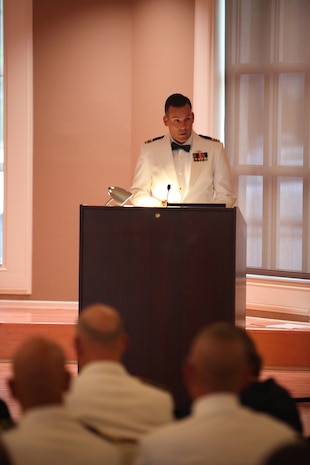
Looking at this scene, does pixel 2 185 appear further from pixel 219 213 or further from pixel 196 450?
pixel 196 450

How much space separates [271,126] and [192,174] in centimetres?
198

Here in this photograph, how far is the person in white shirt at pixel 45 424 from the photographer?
1.90 m

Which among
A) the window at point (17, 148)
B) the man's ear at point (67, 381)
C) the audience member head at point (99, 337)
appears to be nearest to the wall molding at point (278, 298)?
the window at point (17, 148)

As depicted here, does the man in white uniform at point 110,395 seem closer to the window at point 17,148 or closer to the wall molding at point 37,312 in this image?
the wall molding at point 37,312

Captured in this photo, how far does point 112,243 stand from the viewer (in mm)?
4414

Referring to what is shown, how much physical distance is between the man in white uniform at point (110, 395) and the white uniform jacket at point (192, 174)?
8.68 ft

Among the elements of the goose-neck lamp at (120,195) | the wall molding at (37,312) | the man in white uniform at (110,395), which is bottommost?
the wall molding at (37,312)

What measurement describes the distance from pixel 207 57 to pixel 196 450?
5.29m

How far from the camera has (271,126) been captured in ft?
22.6

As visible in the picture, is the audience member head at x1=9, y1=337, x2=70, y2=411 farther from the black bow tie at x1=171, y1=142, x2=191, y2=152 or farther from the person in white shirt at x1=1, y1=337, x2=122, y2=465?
the black bow tie at x1=171, y1=142, x2=191, y2=152

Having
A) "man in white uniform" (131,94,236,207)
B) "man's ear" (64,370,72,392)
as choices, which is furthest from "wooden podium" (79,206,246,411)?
"man's ear" (64,370,72,392)

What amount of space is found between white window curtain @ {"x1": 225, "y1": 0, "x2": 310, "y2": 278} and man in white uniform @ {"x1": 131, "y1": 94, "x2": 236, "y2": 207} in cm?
183

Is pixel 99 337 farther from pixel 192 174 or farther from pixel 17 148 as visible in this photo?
pixel 17 148

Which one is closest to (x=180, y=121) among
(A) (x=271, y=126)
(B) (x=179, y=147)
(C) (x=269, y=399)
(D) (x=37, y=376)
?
(B) (x=179, y=147)
